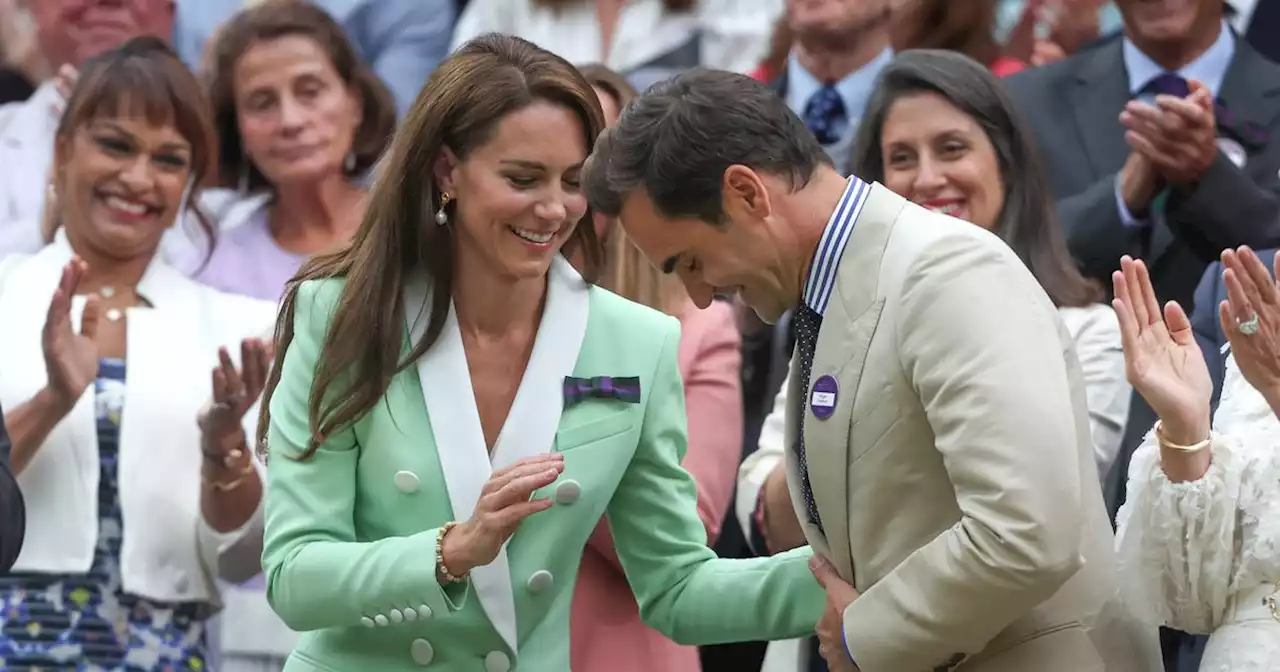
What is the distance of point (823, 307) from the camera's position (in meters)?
2.64

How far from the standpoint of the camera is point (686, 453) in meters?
3.77

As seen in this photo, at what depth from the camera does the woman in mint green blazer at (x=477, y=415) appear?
294cm

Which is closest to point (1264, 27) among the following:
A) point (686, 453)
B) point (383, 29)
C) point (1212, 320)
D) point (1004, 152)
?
point (1004, 152)

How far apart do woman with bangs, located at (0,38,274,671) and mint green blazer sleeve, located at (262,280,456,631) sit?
948mm

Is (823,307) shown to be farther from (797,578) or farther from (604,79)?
(604,79)

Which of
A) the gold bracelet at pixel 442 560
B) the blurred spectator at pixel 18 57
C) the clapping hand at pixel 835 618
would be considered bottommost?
the clapping hand at pixel 835 618

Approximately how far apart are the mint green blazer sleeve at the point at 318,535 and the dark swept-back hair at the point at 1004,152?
1521 millimetres

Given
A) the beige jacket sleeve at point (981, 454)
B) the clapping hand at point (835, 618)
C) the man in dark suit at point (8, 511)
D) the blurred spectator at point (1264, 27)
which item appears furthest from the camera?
the blurred spectator at point (1264, 27)

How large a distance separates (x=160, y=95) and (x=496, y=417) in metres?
1.72

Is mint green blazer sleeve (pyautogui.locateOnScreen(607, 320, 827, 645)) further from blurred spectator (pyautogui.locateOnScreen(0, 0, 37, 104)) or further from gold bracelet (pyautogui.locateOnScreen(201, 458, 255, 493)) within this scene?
blurred spectator (pyautogui.locateOnScreen(0, 0, 37, 104))

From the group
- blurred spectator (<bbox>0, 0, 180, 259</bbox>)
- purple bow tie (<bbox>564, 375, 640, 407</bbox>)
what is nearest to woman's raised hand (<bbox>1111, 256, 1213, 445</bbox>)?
purple bow tie (<bbox>564, 375, 640, 407</bbox>)

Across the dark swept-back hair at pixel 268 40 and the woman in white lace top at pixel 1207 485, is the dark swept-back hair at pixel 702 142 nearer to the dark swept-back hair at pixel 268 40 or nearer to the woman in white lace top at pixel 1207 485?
the woman in white lace top at pixel 1207 485

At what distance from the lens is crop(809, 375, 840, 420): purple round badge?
2584mm

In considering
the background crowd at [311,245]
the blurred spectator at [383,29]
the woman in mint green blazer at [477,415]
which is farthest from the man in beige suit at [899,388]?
the blurred spectator at [383,29]
